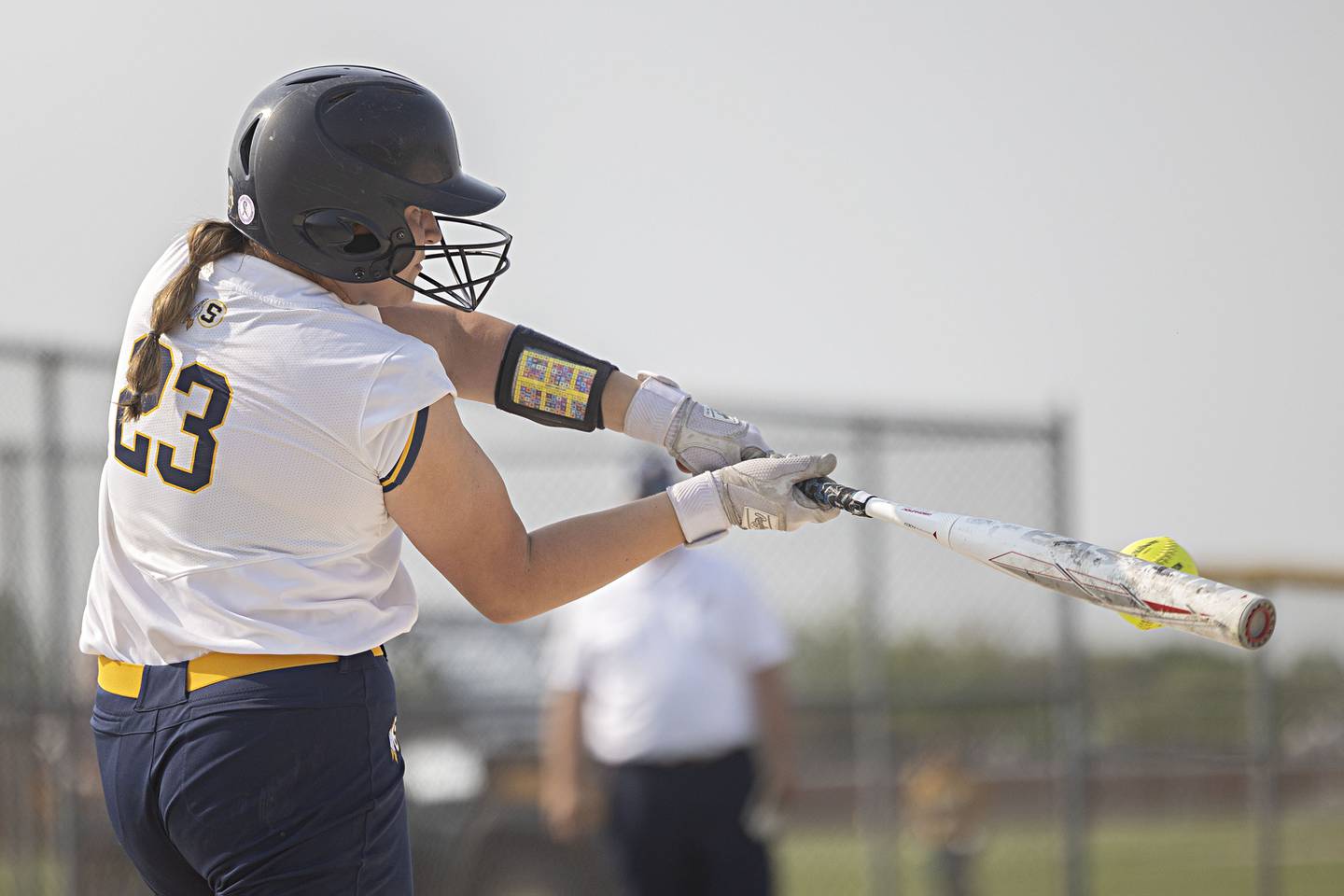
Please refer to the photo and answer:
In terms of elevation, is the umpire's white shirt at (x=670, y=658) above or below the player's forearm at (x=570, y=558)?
below

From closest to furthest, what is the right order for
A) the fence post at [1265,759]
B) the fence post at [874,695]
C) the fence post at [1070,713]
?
the fence post at [1265,759]
the fence post at [874,695]
the fence post at [1070,713]

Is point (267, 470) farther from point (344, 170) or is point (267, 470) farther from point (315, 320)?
point (344, 170)

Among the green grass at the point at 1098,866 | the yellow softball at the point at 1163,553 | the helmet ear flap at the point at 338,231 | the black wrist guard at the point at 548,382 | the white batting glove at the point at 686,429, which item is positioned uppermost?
the helmet ear flap at the point at 338,231

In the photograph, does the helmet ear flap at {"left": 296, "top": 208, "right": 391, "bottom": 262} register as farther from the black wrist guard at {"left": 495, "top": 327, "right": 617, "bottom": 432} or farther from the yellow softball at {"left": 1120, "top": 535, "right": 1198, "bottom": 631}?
the yellow softball at {"left": 1120, "top": 535, "right": 1198, "bottom": 631}

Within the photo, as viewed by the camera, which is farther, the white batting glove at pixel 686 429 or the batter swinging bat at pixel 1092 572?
the white batting glove at pixel 686 429

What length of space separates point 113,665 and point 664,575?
143 inches

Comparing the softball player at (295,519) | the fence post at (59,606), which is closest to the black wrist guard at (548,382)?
the softball player at (295,519)

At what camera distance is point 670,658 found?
580 centimetres

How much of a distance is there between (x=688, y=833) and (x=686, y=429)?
316 cm

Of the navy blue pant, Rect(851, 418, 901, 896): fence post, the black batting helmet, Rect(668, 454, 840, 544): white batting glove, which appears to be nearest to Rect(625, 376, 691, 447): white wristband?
Rect(668, 454, 840, 544): white batting glove

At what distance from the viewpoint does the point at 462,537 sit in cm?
237

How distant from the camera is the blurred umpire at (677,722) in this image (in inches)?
223

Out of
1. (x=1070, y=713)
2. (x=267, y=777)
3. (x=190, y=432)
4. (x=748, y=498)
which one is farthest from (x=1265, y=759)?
(x=190, y=432)

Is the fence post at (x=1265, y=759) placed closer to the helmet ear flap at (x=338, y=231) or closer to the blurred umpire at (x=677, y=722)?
the blurred umpire at (x=677, y=722)
